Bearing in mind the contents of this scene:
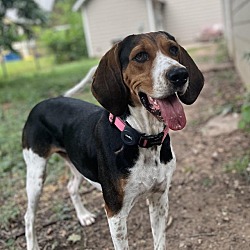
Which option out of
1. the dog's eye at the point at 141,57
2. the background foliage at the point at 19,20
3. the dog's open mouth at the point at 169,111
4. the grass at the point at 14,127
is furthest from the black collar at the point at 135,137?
the background foliage at the point at 19,20

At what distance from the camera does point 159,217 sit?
309 cm

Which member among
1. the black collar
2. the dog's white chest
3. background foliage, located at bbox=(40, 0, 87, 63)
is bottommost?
background foliage, located at bbox=(40, 0, 87, 63)

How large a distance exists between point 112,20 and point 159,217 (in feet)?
70.8

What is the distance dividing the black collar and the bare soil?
1.27m

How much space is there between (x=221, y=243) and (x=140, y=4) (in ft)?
69.2

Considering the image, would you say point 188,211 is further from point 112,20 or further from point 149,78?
point 112,20

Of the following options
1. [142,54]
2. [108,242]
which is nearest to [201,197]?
[108,242]

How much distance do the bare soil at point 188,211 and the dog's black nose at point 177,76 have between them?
1720 mm

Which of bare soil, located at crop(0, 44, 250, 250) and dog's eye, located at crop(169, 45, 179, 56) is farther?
bare soil, located at crop(0, 44, 250, 250)

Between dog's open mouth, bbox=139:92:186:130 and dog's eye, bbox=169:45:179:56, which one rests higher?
dog's eye, bbox=169:45:179:56

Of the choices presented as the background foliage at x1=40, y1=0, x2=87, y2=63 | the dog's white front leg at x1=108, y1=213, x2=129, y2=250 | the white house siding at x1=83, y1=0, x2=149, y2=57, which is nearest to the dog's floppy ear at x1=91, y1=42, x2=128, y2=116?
the dog's white front leg at x1=108, y1=213, x2=129, y2=250

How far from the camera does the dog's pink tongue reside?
2385 mm

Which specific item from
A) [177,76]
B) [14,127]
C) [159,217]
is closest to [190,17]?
[14,127]

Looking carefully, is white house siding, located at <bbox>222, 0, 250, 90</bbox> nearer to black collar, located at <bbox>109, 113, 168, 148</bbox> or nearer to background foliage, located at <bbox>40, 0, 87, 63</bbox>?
black collar, located at <bbox>109, 113, 168, 148</bbox>
